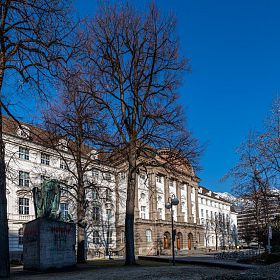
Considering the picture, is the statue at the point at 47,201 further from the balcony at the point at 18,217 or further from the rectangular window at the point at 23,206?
the rectangular window at the point at 23,206

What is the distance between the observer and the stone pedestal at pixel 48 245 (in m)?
21.4

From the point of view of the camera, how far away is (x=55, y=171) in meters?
46.4

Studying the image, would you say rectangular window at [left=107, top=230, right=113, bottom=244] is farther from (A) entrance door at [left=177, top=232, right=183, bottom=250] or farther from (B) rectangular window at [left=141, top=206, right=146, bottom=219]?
(A) entrance door at [left=177, top=232, right=183, bottom=250]

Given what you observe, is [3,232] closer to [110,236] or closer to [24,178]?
[24,178]

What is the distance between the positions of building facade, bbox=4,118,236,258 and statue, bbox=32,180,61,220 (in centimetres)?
630

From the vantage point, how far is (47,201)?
22.5m

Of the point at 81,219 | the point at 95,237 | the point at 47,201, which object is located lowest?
the point at 95,237

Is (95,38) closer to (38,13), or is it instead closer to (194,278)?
(38,13)

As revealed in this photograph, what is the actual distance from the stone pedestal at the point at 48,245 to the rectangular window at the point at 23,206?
21.7 meters

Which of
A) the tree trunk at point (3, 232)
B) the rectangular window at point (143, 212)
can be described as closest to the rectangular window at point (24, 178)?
the rectangular window at point (143, 212)

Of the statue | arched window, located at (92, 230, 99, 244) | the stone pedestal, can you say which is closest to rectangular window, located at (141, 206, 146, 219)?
arched window, located at (92, 230, 99, 244)

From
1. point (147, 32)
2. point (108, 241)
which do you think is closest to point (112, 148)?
point (147, 32)

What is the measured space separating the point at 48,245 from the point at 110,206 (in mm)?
31211

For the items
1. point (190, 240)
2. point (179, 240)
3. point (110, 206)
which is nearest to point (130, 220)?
point (110, 206)
